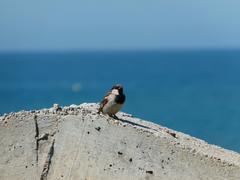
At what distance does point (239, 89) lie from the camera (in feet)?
415

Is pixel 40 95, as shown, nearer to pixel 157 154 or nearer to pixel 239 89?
pixel 239 89

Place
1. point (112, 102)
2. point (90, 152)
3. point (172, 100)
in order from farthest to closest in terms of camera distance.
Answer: point (172, 100)
point (112, 102)
point (90, 152)

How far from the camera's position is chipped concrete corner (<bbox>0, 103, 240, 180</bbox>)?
48.7ft

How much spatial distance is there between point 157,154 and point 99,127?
1.24 metres

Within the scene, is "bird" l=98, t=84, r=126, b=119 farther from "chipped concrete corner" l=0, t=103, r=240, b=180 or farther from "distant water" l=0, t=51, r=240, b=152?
"distant water" l=0, t=51, r=240, b=152

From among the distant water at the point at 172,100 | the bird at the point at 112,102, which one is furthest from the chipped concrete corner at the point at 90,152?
the distant water at the point at 172,100

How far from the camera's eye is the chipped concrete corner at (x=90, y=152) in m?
14.8

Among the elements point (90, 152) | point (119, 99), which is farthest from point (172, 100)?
point (90, 152)

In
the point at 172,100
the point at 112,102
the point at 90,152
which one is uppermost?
the point at 172,100

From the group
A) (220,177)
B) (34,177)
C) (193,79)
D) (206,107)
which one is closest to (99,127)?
(34,177)

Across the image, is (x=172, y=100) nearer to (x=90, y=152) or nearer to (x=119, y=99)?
(x=119, y=99)

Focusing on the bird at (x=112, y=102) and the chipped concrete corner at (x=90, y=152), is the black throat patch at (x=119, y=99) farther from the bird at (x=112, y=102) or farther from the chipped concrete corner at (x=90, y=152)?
the chipped concrete corner at (x=90, y=152)

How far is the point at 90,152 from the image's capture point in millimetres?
14961

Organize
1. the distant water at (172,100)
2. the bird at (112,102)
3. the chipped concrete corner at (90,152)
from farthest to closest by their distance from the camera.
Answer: the distant water at (172,100)
the bird at (112,102)
the chipped concrete corner at (90,152)
